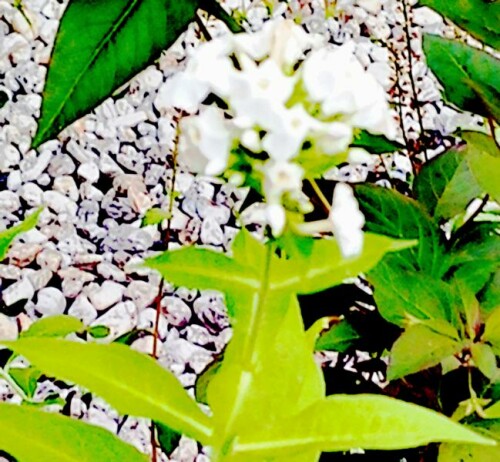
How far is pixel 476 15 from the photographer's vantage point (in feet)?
1.42

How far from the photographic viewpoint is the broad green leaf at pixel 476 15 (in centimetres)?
43

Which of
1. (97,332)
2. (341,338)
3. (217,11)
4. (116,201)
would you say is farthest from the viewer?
(116,201)

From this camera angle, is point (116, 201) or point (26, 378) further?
point (116, 201)

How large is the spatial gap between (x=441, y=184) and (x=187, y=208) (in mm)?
744

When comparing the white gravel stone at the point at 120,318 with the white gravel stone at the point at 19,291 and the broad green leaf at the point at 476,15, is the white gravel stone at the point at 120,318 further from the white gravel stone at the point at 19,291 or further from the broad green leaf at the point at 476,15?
the broad green leaf at the point at 476,15

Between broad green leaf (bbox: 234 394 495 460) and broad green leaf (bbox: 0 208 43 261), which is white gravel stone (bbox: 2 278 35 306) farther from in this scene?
broad green leaf (bbox: 234 394 495 460)

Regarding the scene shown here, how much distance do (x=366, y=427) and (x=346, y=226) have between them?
0.06m

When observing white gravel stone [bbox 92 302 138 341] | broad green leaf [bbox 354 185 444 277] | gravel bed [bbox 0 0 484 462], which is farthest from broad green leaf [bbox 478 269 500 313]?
white gravel stone [bbox 92 302 138 341]

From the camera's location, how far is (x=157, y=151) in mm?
1274

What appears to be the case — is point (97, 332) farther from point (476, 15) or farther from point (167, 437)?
point (476, 15)

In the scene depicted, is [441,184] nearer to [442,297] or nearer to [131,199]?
[442,297]

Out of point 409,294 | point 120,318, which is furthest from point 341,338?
point 120,318

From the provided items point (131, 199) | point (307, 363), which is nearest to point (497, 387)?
point (307, 363)

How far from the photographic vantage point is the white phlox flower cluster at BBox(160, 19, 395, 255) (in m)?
0.27
